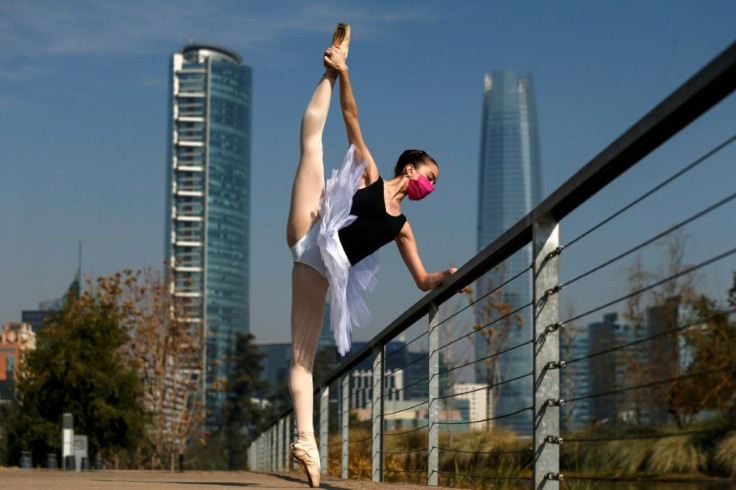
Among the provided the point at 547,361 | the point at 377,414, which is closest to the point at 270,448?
the point at 377,414

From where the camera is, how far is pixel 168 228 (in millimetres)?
193125

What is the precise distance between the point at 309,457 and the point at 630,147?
2279 millimetres

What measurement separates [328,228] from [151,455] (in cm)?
4036

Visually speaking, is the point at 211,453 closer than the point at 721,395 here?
No

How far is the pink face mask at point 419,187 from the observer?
16.1ft

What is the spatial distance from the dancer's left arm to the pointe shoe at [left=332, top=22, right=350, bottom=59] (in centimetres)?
88

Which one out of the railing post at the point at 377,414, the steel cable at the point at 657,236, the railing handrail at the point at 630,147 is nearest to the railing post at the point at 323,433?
the railing post at the point at 377,414

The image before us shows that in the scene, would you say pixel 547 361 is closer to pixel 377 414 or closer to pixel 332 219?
pixel 332 219

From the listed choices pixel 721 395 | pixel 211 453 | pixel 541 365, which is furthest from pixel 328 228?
pixel 211 453

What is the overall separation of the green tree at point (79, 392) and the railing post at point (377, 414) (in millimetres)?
25956

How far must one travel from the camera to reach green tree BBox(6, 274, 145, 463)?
3238 cm

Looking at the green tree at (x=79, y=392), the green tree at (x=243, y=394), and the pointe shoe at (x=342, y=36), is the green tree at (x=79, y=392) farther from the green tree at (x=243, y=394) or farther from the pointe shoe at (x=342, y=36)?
the green tree at (x=243, y=394)

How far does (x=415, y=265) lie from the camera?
18.0 feet

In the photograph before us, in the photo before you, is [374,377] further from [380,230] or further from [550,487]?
[550,487]
